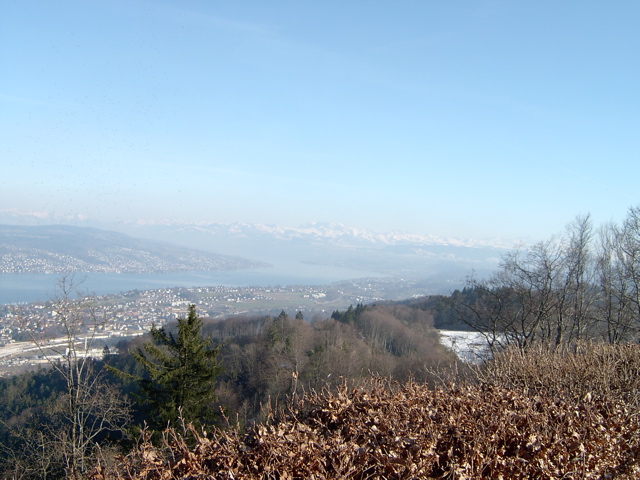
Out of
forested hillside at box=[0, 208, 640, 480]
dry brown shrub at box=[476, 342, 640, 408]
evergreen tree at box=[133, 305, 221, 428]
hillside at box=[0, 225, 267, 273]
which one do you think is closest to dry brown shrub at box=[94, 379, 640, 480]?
forested hillside at box=[0, 208, 640, 480]

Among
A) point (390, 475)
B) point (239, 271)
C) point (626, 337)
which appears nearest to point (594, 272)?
point (626, 337)

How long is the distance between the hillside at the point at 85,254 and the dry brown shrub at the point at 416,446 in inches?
1769

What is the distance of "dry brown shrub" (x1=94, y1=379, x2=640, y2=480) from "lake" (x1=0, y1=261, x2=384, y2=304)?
36805mm

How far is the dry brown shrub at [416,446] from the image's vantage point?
2979mm

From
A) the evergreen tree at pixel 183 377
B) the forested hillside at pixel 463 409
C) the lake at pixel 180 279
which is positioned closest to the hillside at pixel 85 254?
the lake at pixel 180 279

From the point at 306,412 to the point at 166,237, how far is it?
5587 inches

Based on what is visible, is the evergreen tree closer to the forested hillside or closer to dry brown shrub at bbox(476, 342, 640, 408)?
the forested hillside

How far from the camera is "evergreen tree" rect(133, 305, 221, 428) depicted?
10703 millimetres

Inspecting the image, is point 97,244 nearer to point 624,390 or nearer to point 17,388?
point 17,388

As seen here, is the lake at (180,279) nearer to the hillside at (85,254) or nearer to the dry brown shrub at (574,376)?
the hillside at (85,254)

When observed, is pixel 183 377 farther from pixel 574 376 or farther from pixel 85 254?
pixel 85 254

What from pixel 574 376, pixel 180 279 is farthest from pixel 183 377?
pixel 180 279

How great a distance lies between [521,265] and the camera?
14.2 m

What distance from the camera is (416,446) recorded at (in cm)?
322
